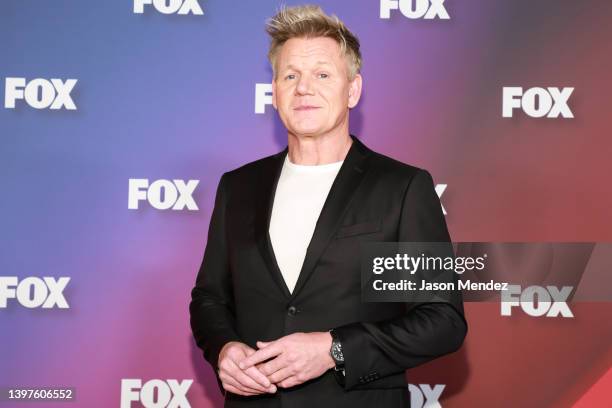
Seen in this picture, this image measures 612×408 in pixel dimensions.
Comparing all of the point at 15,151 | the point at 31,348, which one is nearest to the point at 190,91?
the point at 15,151

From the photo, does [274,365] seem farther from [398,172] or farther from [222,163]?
[222,163]

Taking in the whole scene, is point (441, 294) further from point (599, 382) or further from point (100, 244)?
point (100, 244)

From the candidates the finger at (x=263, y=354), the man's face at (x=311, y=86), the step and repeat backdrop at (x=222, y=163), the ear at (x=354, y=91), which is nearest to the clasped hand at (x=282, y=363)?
the finger at (x=263, y=354)

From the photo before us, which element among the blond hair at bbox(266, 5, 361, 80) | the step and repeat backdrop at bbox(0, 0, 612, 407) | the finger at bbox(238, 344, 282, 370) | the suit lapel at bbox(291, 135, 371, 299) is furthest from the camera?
the step and repeat backdrop at bbox(0, 0, 612, 407)

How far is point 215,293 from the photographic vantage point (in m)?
2.03

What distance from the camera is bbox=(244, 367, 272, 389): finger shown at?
169 centimetres

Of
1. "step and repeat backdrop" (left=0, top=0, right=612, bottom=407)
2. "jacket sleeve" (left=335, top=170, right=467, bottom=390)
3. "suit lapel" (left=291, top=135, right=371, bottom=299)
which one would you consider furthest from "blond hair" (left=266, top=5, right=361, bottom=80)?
"step and repeat backdrop" (left=0, top=0, right=612, bottom=407)

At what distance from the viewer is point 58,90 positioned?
2.86 meters

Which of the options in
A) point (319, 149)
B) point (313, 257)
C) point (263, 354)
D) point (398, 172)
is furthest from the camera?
point (319, 149)

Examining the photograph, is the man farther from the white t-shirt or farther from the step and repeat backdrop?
the step and repeat backdrop

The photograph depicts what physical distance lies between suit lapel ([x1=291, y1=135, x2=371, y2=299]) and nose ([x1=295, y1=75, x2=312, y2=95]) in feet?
0.67

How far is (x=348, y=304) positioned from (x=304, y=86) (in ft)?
1.94

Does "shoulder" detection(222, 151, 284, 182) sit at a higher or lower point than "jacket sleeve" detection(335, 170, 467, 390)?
higher

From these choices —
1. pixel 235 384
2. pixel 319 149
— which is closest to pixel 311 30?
pixel 319 149
